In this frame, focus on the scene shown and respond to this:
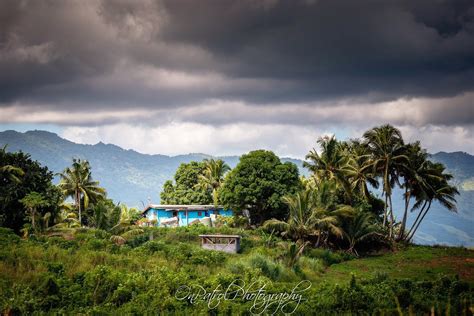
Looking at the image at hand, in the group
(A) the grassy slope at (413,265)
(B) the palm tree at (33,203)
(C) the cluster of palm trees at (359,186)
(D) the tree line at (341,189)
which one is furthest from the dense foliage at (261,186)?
(B) the palm tree at (33,203)

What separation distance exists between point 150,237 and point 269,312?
2501cm

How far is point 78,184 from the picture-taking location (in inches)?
2253

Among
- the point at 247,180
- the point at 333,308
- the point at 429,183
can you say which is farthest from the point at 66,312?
the point at 429,183

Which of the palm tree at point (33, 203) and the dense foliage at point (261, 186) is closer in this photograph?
the palm tree at point (33, 203)

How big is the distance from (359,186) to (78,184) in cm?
3185

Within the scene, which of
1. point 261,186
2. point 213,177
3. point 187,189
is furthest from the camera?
point 187,189

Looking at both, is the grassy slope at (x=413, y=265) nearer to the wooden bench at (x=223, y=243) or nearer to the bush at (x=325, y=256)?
the bush at (x=325, y=256)

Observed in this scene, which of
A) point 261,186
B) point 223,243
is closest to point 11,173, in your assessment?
point 223,243

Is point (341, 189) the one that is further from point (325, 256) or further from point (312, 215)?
point (325, 256)

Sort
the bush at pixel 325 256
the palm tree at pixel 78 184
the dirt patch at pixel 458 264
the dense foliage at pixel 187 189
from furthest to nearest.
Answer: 1. the dense foliage at pixel 187 189
2. the palm tree at pixel 78 184
3. the bush at pixel 325 256
4. the dirt patch at pixel 458 264

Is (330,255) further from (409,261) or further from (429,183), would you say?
(429,183)

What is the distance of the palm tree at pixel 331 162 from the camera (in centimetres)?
4831

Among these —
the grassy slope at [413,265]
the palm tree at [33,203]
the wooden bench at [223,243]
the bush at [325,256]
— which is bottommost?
the grassy slope at [413,265]

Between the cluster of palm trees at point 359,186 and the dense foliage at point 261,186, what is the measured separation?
3.27 meters
